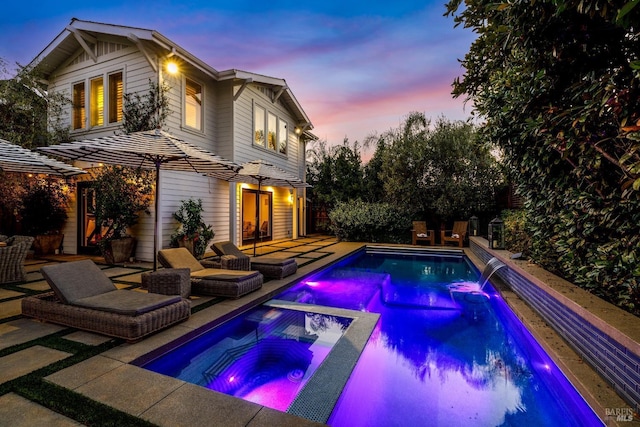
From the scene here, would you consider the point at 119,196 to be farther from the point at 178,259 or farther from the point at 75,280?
the point at 75,280

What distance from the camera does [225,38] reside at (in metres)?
12.2

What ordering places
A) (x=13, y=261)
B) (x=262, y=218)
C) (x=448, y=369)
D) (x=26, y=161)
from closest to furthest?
1. (x=448, y=369)
2. (x=26, y=161)
3. (x=13, y=261)
4. (x=262, y=218)

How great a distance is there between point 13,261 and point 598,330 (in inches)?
333

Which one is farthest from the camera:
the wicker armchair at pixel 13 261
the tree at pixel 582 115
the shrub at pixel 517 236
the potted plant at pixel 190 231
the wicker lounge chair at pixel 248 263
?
the potted plant at pixel 190 231

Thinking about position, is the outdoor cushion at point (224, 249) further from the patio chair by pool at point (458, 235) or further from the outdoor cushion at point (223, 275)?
the patio chair by pool at point (458, 235)

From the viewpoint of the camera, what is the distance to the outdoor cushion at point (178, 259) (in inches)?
188

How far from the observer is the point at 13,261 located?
5.40 meters

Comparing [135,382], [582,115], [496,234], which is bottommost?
→ [135,382]

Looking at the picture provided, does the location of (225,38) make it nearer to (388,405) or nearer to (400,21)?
(400,21)

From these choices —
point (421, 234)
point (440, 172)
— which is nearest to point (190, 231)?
point (421, 234)

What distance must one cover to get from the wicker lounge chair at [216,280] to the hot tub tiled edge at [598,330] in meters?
4.10

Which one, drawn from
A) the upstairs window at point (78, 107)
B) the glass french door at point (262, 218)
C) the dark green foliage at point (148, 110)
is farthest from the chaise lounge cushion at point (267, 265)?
the upstairs window at point (78, 107)

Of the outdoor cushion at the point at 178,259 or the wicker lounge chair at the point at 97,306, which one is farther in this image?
the outdoor cushion at the point at 178,259

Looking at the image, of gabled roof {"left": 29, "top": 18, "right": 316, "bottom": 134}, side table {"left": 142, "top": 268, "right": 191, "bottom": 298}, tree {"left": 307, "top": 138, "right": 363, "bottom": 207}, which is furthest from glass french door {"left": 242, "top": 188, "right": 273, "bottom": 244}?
side table {"left": 142, "top": 268, "right": 191, "bottom": 298}
